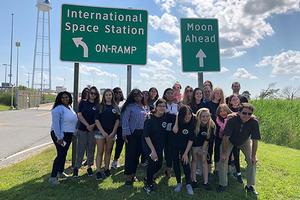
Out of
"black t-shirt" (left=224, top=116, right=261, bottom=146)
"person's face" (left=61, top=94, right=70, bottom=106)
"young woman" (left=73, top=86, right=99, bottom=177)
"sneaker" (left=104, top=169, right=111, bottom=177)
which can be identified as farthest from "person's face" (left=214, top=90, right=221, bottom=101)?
"person's face" (left=61, top=94, right=70, bottom=106)

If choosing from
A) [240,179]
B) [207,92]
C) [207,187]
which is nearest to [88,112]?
[207,92]

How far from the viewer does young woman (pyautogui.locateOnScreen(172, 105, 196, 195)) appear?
615cm

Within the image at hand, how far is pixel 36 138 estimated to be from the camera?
1490cm

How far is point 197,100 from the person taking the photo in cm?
704

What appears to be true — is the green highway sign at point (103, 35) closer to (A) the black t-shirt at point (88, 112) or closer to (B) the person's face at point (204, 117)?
(A) the black t-shirt at point (88, 112)

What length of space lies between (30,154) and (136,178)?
5.22 meters

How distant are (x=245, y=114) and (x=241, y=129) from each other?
0.30 m

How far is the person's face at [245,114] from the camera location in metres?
6.07

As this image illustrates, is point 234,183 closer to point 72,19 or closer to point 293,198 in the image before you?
point 293,198

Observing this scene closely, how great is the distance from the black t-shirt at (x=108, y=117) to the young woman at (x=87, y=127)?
0.13 meters

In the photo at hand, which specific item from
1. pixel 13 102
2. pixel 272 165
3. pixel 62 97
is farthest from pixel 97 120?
pixel 13 102

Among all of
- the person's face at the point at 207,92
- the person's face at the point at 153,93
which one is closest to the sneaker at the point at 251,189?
the person's face at the point at 207,92

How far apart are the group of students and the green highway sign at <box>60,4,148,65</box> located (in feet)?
2.62

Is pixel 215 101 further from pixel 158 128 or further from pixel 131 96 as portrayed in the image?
pixel 131 96
